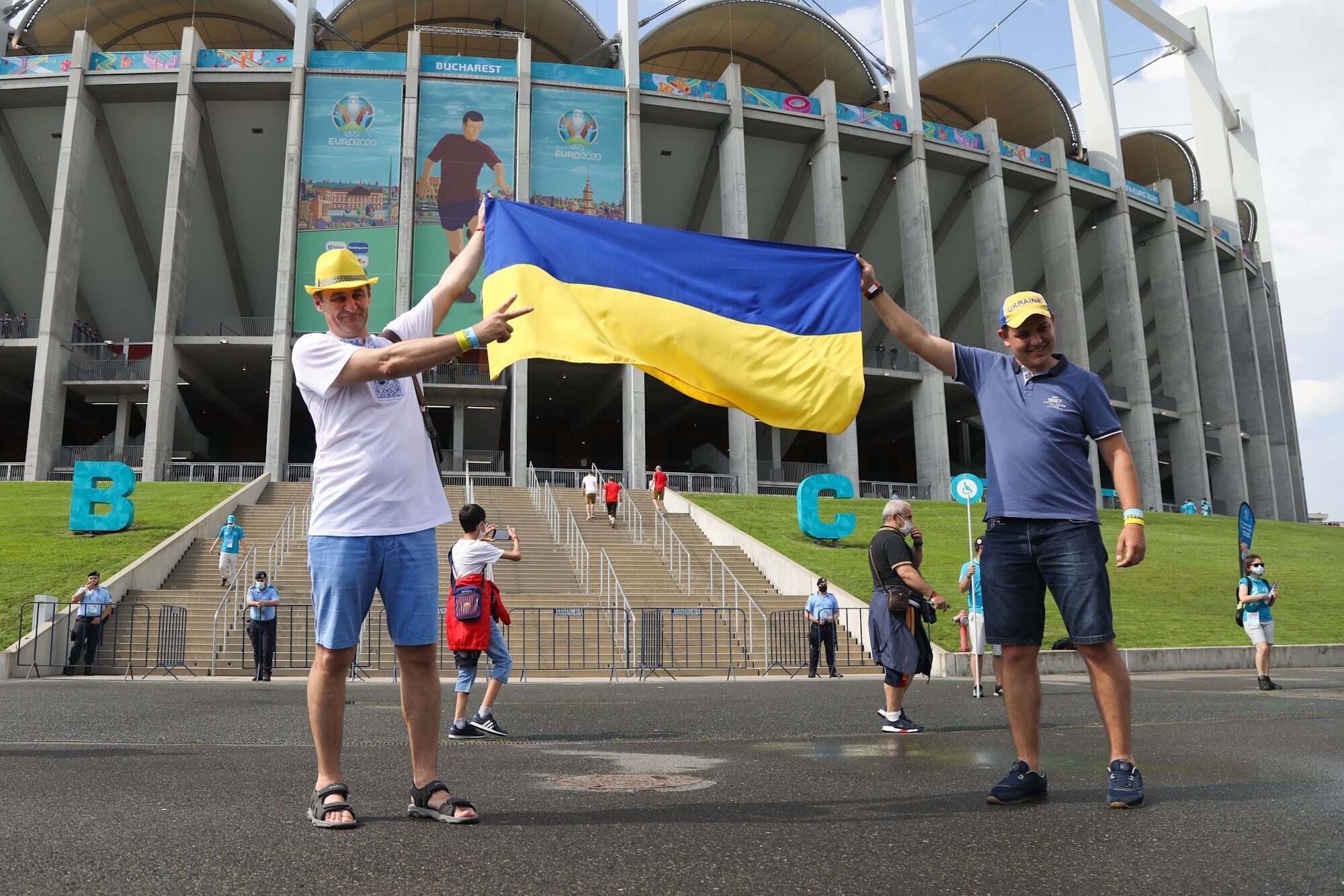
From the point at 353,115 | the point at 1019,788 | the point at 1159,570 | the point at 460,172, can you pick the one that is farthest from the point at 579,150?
the point at 1019,788

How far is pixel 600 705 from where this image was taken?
9297 mm

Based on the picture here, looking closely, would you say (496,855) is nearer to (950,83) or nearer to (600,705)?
(600,705)

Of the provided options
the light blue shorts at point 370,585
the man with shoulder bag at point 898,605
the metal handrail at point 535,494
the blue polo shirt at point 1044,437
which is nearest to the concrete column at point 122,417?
the metal handrail at point 535,494

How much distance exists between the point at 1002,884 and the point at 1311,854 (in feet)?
3.44

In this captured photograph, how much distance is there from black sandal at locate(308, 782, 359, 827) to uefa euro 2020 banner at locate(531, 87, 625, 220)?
35670mm

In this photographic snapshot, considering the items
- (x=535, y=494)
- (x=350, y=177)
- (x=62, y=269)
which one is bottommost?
(x=535, y=494)

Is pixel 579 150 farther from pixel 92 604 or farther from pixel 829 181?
pixel 92 604

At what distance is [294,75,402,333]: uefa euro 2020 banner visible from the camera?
36594 mm

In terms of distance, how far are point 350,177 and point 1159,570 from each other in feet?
104

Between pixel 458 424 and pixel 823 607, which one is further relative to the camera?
pixel 458 424

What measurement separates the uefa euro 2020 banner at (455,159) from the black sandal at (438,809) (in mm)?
34741

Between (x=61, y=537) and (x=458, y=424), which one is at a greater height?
(x=458, y=424)

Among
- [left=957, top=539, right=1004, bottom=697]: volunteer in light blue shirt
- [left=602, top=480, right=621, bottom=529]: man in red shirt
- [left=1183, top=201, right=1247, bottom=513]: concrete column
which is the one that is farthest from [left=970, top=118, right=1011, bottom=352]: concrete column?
[left=957, top=539, right=1004, bottom=697]: volunteer in light blue shirt

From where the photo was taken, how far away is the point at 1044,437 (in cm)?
421
